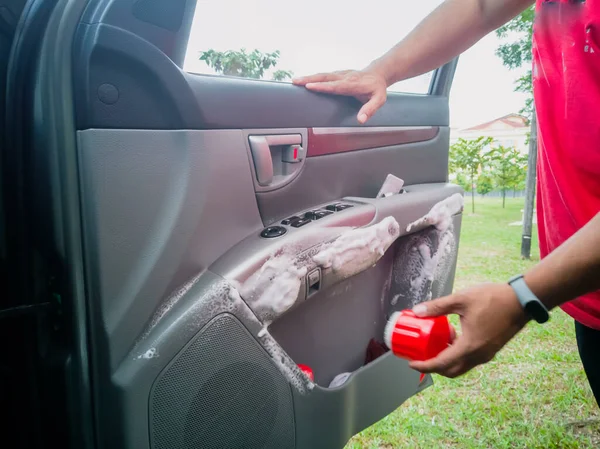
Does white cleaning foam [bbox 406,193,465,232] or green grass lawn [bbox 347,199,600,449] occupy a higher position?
white cleaning foam [bbox 406,193,465,232]

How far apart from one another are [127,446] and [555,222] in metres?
0.81

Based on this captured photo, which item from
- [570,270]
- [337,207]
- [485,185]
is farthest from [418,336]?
[485,185]

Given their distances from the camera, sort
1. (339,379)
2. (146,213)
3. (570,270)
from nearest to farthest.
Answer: (570,270) < (146,213) < (339,379)

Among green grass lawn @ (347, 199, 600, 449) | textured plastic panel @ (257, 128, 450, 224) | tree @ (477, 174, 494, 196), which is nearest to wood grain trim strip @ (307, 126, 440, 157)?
textured plastic panel @ (257, 128, 450, 224)

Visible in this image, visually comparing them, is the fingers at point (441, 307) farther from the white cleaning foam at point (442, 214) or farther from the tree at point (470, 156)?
the tree at point (470, 156)

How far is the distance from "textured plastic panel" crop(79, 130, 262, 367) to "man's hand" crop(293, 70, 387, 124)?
276mm

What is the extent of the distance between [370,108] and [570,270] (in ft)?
1.91

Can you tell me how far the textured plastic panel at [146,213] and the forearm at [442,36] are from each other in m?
0.50

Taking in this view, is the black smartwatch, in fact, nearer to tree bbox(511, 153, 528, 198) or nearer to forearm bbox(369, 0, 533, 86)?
forearm bbox(369, 0, 533, 86)

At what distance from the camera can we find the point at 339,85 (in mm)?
1010

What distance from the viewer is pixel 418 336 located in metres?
0.74

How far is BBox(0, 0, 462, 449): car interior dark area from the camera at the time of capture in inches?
25.9

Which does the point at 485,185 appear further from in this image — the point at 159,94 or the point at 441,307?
the point at 159,94

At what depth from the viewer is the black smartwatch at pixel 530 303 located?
62cm
